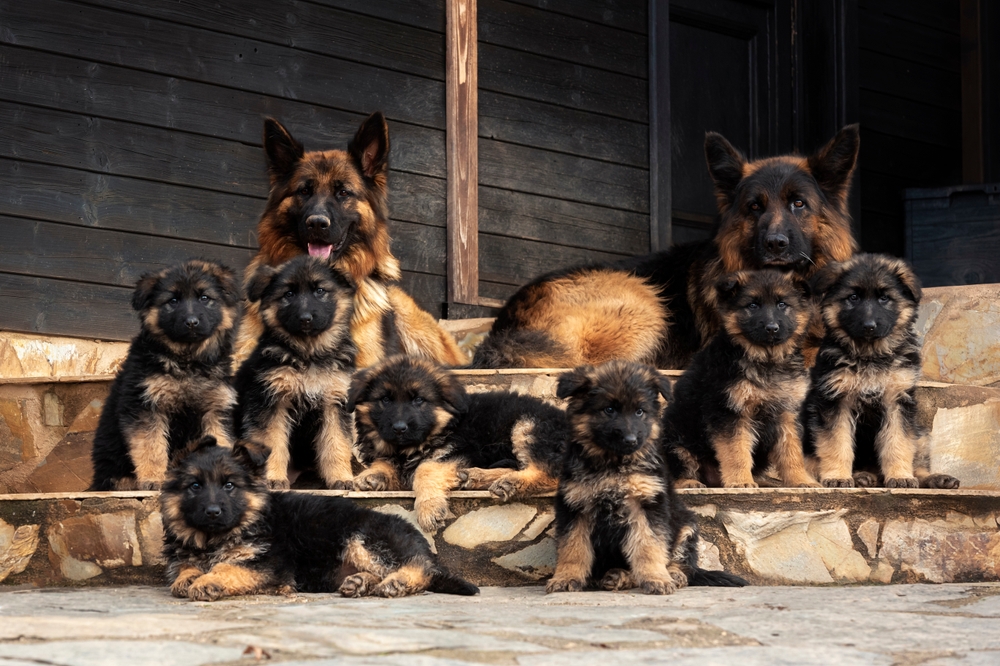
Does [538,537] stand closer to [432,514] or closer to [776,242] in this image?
[432,514]

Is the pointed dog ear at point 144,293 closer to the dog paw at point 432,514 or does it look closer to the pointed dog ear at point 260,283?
the pointed dog ear at point 260,283

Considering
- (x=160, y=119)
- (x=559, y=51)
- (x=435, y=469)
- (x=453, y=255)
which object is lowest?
(x=435, y=469)

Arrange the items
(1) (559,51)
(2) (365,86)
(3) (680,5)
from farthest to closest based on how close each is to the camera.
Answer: (3) (680,5) → (1) (559,51) → (2) (365,86)

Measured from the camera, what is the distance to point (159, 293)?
5.82 meters

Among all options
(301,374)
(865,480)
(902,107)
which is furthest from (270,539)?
(902,107)

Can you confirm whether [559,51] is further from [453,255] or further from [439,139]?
[453,255]

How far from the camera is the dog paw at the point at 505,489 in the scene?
206 inches

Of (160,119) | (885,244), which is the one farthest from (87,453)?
(885,244)

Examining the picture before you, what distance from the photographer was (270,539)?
4879 millimetres

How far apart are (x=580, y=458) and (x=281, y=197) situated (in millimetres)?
3049

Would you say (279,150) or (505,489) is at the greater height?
(279,150)

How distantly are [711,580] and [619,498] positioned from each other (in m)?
0.62

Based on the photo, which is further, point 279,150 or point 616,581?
point 279,150

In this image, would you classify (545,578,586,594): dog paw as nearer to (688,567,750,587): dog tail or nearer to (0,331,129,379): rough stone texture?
(688,567,750,587): dog tail
